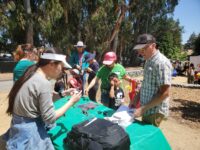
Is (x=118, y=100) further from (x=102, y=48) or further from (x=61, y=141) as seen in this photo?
(x=102, y=48)

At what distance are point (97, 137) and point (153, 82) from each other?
0.93 m

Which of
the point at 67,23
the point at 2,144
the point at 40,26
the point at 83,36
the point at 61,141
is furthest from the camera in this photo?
the point at 83,36

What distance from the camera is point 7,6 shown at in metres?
15.6

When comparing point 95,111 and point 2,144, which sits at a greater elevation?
point 95,111

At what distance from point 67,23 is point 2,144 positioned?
16.9 metres

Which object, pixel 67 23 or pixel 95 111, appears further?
pixel 67 23

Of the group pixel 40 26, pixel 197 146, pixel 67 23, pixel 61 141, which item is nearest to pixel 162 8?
pixel 67 23

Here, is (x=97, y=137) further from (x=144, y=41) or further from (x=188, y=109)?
(x=188, y=109)

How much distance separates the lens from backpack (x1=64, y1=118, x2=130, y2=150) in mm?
2275

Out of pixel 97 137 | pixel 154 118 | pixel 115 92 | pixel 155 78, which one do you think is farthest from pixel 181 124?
pixel 97 137

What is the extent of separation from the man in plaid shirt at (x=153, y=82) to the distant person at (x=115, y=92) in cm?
125

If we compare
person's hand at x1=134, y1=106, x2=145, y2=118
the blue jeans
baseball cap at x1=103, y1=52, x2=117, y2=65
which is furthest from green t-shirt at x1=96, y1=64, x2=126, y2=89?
the blue jeans

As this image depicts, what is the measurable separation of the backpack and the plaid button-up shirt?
618 mm

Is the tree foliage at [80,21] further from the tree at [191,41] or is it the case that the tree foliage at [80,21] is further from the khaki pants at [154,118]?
the tree at [191,41]
